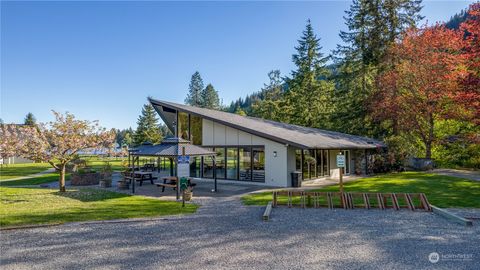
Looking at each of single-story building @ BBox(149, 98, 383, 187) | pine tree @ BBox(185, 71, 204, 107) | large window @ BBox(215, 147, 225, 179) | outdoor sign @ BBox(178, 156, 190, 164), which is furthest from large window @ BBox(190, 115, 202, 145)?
pine tree @ BBox(185, 71, 204, 107)

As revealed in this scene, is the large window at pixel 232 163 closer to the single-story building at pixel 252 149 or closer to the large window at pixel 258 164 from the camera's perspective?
the single-story building at pixel 252 149

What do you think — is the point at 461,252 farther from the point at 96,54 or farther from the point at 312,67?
the point at 312,67

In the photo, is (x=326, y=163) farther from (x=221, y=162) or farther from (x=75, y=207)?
(x=75, y=207)

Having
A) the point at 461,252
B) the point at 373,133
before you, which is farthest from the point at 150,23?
the point at 373,133

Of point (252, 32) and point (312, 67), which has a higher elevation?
point (312, 67)

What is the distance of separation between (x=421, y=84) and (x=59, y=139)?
2443cm

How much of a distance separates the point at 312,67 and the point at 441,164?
58.1ft

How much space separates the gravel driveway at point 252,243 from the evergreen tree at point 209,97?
60.9 metres

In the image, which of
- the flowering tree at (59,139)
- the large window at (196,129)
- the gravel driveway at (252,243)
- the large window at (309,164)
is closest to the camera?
the gravel driveway at (252,243)

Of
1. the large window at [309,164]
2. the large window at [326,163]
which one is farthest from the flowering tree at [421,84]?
the large window at [309,164]

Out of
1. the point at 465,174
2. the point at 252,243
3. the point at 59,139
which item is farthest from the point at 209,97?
the point at 252,243

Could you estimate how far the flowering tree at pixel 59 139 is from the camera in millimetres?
12781

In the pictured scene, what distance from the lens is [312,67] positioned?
3634 centimetres

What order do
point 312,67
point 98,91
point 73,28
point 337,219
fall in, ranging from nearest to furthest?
point 337,219 < point 73,28 < point 98,91 < point 312,67
